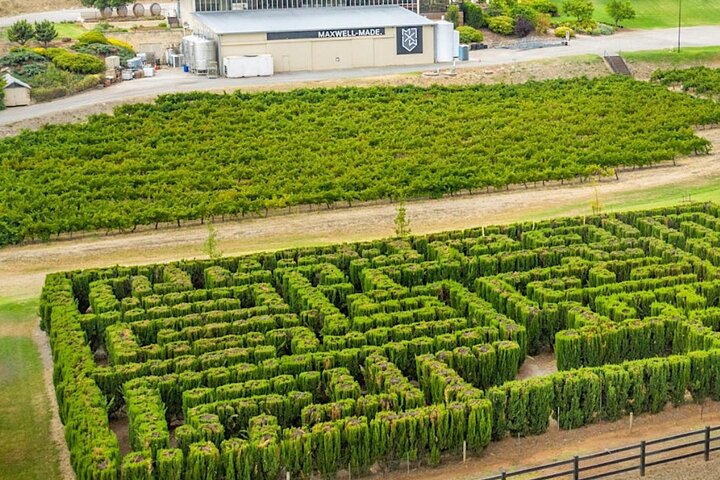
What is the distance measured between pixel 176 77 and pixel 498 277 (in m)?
41.9

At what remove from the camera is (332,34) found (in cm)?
8144

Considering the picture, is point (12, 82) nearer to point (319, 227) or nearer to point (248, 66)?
point (248, 66)

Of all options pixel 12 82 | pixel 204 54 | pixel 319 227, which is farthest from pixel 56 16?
pixel 319 227

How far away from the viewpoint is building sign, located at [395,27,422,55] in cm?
8319

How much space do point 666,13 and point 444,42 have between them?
1092 inches

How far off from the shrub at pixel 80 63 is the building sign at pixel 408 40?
18.2m

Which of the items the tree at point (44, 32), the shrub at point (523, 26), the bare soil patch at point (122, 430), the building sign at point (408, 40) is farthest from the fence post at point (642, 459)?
the shrub at point (523, 26)

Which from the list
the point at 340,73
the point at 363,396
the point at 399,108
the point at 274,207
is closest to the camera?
the point at 363,396

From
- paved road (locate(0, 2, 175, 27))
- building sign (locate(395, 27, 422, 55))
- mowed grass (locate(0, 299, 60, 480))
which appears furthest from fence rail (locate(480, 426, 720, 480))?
paved road (locate(0, 2, 175, 27))

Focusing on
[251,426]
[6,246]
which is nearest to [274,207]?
[6,246]

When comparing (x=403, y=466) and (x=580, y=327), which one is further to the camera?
(x=580, y=327)

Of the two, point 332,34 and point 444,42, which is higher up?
point 332,34

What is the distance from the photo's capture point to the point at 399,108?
71.9 metres

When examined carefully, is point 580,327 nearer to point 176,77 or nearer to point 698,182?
point 698,182
